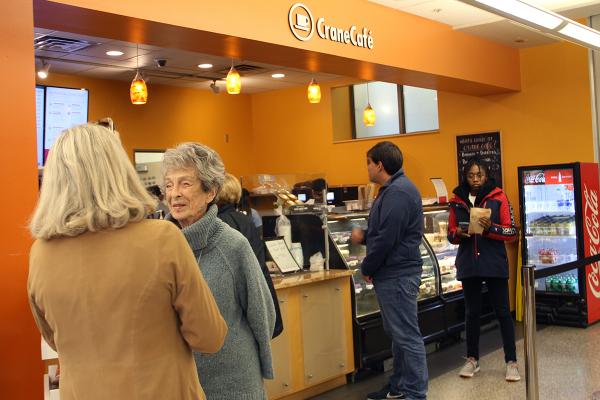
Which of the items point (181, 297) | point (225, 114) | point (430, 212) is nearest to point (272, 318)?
point (181, 297)

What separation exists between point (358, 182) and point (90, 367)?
9167 mm

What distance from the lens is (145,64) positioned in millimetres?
9375

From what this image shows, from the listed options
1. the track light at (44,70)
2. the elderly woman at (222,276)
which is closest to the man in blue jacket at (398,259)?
the elderly woman at (222,276)

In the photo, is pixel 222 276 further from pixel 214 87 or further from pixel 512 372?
pixel 214 87

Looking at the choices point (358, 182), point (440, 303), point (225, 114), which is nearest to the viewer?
point (440, 303)

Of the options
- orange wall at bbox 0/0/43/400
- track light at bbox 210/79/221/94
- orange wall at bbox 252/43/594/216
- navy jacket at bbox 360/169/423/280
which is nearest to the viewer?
orange wall at bbox 0/0/43/400

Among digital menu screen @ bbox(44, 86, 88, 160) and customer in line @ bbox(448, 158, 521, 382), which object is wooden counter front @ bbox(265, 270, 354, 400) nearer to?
customer in line @ bbox(448, 158, 521, 382)

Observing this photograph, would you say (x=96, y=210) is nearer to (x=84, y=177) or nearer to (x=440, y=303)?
(x=84, y=177)

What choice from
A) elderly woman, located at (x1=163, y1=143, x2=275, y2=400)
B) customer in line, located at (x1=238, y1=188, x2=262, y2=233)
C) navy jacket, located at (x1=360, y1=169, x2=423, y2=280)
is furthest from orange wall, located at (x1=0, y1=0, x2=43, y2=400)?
customer in line, located at (x1=238, y1=188, x2=262, y2=233)

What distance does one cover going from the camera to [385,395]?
494 centimetres

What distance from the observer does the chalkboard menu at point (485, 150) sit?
870cm

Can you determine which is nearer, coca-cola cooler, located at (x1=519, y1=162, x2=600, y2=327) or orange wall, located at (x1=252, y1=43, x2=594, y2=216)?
coca-cola cooler, located at (x1=519, y1=162, x2=600, y2=327)

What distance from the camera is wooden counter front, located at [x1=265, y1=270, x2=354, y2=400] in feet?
16.1

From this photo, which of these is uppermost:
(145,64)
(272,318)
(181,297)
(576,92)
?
(145,64)
